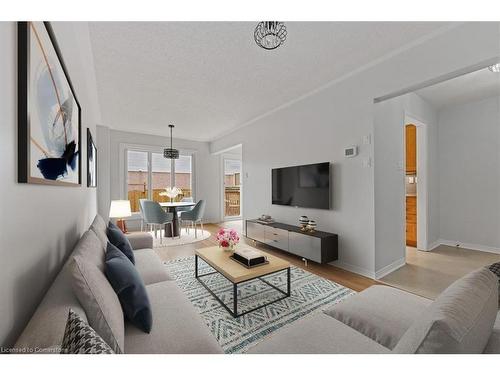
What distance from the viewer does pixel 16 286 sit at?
2.49 ft

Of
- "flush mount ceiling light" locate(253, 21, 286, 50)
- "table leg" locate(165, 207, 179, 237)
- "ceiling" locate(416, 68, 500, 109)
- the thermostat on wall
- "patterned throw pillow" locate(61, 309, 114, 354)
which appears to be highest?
"ceiling" locate(416, 68, 500, 109)

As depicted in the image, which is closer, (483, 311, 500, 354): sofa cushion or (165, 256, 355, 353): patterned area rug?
(483, 311, 500, 354): sofa cushion

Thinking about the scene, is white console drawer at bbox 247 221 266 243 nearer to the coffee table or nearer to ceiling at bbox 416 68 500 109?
the coffee table

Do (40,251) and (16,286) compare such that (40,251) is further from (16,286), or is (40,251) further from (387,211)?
(387,211)

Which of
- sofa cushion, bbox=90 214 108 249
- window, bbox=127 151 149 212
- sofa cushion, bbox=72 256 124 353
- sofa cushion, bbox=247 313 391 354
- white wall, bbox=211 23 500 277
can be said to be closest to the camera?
sofa cushion, bbox=72 256 124 353

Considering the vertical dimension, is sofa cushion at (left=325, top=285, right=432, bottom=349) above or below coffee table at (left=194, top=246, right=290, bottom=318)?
above

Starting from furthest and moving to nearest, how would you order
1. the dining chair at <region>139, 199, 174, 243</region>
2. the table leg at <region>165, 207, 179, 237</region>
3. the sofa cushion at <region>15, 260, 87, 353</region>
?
the table leg at <region>165, 207, 179, 237</region>
the dining chair at <region>139, 199, 174, 243</region>
the sofa cushion at <region>15, 260, 87, 353</region>

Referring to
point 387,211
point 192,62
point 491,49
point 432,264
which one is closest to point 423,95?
point 491,49

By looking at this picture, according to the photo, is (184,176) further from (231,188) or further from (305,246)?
(305,246)

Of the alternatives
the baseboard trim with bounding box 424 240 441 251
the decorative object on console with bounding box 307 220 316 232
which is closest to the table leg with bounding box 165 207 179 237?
the decorative object on console with bounding box 307 220 316 232

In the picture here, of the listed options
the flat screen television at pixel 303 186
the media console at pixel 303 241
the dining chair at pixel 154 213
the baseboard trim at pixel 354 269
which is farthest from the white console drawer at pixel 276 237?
the dining chair at pixel 154 213

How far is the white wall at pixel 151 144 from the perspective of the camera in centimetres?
464

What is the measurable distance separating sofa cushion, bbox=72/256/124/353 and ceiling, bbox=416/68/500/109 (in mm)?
4480

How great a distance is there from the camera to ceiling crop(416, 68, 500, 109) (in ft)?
9.71
